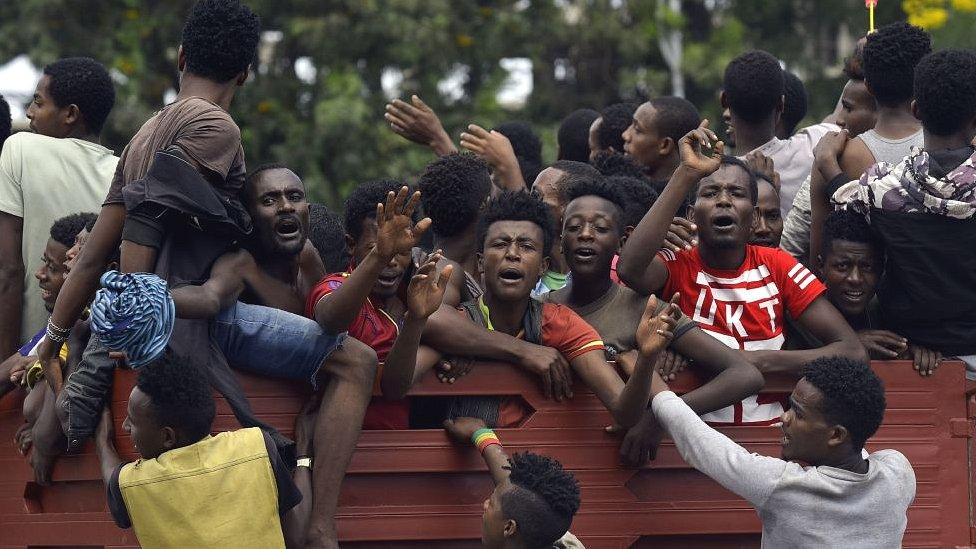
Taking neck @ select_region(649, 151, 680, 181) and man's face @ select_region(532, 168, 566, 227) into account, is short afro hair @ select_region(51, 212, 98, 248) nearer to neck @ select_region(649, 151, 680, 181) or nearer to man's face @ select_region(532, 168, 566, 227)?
man's face @ select_region(532, 168, 566, 227)

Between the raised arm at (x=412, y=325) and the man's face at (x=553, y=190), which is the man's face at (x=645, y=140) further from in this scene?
the raised arm at (x=412, y=325)

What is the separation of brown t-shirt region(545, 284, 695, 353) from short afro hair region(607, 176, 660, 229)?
602 mm

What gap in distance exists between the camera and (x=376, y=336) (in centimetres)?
555

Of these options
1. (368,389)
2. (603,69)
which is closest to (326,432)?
(368,389)

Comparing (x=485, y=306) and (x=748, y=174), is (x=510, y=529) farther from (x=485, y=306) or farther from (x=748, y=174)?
(x=748, y=174)

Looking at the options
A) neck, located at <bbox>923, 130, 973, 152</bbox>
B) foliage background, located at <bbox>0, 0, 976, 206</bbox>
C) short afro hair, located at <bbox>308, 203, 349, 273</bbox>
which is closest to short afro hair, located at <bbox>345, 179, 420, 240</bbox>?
short afro hair, located at <bbox>308, 203, 349, 273</bbox>

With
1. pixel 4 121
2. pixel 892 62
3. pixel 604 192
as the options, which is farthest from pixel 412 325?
pixel 4 121

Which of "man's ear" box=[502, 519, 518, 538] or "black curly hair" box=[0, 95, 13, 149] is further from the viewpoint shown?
"black curly hair" box=[0, 95, 13, 149]

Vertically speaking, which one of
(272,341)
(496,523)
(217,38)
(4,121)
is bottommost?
(496,523)

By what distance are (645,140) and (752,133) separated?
539 millimetres

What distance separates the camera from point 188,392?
15.9 ft

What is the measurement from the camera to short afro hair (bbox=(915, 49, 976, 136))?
575 cm

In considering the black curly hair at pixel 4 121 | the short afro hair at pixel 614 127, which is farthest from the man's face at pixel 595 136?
the black curly hair at pixel 4 121

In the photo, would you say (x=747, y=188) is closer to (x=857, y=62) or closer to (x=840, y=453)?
(x=840, y=453)
